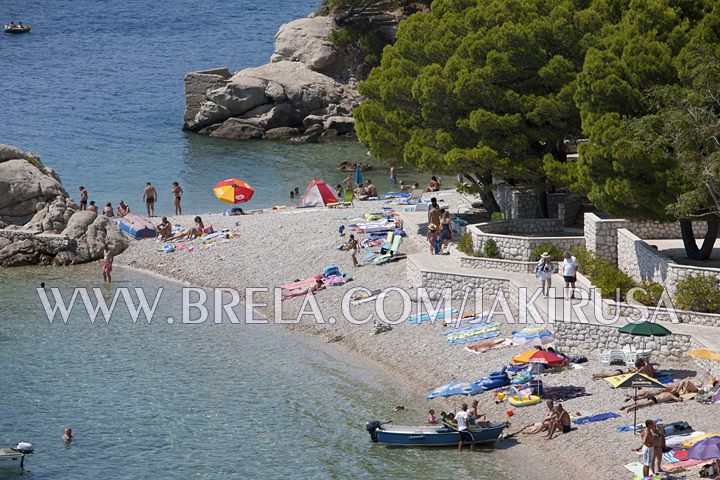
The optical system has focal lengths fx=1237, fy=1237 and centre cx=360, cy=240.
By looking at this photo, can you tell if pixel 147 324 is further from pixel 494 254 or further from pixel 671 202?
pixel 671 202

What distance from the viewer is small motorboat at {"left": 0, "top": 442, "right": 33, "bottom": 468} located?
26047mm

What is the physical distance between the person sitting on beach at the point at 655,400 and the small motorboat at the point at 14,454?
12.9 meters

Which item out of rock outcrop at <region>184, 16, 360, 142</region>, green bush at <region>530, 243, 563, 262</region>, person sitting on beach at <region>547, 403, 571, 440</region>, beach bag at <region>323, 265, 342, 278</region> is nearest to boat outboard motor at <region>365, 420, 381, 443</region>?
person sitting on beach at <region>547, 403, 571, 440</region>

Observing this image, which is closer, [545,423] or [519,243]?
[545,423]

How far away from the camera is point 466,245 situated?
3784cm

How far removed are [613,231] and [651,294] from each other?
4.61 meters

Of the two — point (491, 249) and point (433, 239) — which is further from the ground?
point (433, 239)

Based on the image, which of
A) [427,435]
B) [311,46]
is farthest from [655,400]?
[311,46]

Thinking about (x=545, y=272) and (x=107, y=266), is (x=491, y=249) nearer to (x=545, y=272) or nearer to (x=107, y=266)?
(x=545, y=272)

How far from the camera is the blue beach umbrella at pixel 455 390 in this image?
29500 mm

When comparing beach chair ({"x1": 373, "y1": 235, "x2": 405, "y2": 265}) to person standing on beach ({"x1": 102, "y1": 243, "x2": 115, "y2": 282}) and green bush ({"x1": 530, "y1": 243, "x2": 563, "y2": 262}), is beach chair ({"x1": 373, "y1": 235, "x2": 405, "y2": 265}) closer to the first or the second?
green bush ({"x1": 530, "y1": 243, "x2": 563, "y2": 262})

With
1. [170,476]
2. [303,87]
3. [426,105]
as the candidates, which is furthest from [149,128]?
[170,476]

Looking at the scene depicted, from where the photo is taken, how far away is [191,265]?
144 feet

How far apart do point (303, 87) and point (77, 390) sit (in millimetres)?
47506
